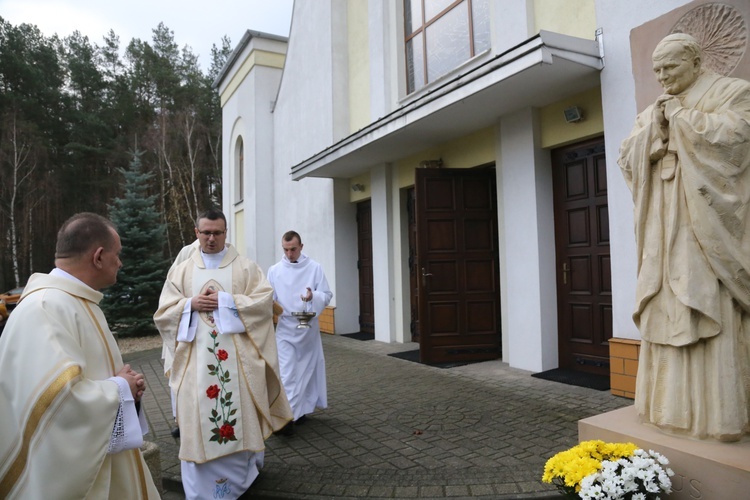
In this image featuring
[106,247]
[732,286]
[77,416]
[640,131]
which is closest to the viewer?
[77,416]

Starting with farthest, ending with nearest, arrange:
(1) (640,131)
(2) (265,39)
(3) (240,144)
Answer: (3) (240,144) → (2) (265,39) → (1) (640,131)

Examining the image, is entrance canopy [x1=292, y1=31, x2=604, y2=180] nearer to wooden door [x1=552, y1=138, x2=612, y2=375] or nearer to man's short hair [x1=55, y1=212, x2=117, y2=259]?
wooden door [x1=552, y1=138, x2=612, y2=375]

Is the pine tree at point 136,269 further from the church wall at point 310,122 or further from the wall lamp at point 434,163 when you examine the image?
the wall lamp at point 434,163

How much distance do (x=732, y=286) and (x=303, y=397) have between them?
3751 mm

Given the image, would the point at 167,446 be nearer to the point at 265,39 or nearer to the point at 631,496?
the point at 631,496

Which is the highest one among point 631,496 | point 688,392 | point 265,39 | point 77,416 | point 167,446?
point 265,39

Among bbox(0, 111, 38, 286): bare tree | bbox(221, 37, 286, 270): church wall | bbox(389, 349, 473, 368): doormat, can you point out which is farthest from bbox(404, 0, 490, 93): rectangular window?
bbox(0, 111, 38, 286): bare tree

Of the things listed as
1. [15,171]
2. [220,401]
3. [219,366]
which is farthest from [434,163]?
[15,171]

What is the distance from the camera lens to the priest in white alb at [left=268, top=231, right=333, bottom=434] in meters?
5.10

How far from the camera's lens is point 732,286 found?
2.59 metres

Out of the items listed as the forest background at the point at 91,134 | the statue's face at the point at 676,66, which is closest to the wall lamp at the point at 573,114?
the statue's face at the point at 676,66

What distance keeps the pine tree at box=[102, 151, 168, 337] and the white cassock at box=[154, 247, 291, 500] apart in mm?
10535

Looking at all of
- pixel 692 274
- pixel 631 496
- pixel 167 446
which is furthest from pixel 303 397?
pixel 692 274

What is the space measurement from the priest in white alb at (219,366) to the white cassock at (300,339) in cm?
131
